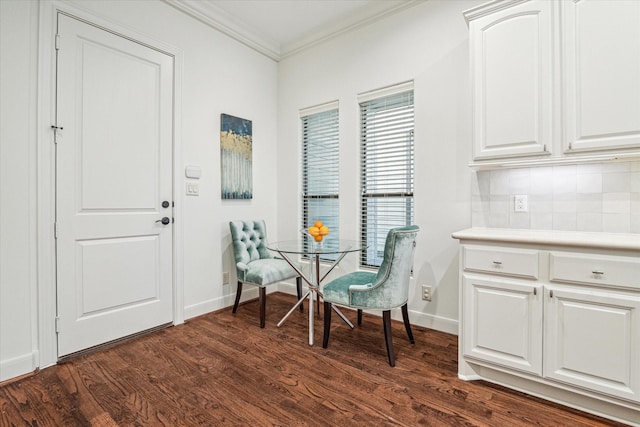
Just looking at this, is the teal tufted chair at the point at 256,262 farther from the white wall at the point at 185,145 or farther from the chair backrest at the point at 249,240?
the white wall at the point at 185,145

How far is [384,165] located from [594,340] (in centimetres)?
199

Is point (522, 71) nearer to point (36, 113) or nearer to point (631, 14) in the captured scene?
point (631, 14)

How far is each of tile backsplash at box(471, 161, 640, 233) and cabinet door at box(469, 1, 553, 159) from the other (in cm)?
37

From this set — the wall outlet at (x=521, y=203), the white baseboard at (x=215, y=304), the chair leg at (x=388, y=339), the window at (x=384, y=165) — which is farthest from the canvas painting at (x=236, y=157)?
the wall outlet at (x=521, y=203)

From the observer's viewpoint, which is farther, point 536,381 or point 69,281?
point 69,281

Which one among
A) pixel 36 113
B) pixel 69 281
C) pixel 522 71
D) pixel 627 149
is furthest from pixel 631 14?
pixel 69 281

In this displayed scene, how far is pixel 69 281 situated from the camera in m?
2.20

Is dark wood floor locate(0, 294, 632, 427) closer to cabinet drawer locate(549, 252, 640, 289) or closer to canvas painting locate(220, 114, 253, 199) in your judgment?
cabinet drawer locate(549, 252, 640, 289)

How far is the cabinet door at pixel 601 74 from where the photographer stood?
64.7 inches

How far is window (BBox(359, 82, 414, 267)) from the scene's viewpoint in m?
2.89

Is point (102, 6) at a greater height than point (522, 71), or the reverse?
point (102, 6)

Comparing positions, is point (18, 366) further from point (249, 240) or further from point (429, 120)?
point (429, 120)


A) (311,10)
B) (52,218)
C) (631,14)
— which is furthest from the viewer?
(311,10)

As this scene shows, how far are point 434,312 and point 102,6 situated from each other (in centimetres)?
357
